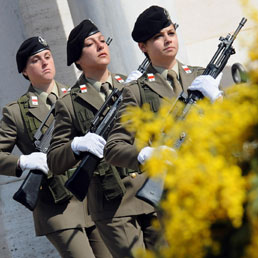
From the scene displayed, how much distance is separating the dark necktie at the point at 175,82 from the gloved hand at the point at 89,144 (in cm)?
61

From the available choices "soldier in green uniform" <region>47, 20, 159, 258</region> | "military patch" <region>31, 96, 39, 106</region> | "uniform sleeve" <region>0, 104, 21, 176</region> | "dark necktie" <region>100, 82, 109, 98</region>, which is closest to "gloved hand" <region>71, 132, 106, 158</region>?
"soldier in green uniform" <region>47, 20, 159, 258</region>

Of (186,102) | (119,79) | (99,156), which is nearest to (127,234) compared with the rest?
(99,156)

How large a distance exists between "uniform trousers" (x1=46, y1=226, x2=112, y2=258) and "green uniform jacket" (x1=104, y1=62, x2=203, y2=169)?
1.03 metres

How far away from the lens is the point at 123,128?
17.4ft

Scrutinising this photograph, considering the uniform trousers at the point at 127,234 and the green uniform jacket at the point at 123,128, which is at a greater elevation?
the green uniform jacket at the point at 123,128

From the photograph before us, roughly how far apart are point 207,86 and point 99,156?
0.96 m

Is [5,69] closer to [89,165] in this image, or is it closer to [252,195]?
[89,165]

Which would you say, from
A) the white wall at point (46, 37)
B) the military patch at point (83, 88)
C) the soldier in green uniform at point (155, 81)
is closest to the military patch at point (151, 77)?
the soldier in green uniform at point (155, 81)

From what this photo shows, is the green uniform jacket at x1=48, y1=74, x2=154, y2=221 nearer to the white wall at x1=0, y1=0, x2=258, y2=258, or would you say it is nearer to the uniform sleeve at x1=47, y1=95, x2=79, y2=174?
the uniform sleeve at x1=47, y1=95, x2=79, y2=174

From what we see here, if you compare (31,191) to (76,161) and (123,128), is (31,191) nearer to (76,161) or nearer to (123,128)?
(76,161)

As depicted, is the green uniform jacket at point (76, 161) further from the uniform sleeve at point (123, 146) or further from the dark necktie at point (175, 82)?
the dark necktie at point (175, 82)

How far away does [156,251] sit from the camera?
1.95 metres

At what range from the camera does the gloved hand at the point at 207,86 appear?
202 inches

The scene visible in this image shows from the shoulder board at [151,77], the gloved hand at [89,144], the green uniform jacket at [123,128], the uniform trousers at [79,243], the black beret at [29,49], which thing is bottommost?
the uniform trousers at [79,243]
